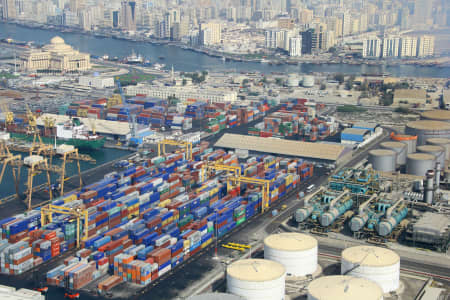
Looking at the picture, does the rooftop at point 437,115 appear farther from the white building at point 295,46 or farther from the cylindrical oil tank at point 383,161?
the white building at point 295,46

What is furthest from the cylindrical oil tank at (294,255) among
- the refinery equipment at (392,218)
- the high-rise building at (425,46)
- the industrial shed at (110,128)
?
the high-rise building at (425,46)

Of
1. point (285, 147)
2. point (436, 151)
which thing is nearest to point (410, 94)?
point (436, 151)

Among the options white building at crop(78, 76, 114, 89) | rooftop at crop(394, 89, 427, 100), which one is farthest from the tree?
white building at crop(78, 76, 114, 89)

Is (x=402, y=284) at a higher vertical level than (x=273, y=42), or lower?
lower

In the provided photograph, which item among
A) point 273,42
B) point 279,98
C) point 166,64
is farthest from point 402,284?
point 273,42

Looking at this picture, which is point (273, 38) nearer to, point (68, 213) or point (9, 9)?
point (9, 9)

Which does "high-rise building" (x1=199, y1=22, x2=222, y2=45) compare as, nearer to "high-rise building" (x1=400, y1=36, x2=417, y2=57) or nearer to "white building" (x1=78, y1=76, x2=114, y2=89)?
"high-rise building" (x1=400, y1=36, x2=417, y2=57)

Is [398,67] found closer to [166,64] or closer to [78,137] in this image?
[166,64]
